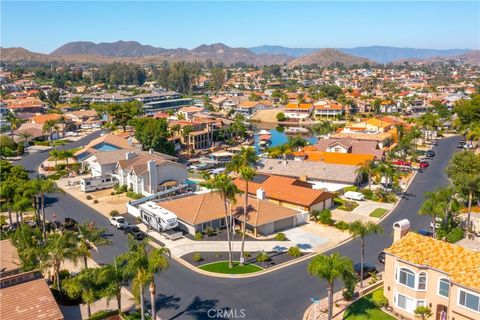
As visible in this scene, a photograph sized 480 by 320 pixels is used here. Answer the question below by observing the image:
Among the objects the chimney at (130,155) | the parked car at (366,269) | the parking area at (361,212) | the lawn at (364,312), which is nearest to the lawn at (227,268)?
the parked car at (366,269)

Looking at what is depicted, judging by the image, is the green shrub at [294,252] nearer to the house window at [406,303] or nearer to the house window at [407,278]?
the house window at [406,303]

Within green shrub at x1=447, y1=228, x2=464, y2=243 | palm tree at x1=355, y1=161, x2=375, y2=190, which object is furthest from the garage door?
palm tree at x1=355, y1=161, x2=375, y2=190

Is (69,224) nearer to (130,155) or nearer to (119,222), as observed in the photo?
(119,222)

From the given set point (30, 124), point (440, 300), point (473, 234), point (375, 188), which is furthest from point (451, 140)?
point (30, 124)

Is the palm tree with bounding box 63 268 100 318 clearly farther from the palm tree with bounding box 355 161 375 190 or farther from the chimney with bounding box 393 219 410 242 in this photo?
the palm tree with bounding box 355 161 375 190

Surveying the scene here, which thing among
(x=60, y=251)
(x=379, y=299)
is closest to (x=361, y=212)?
(x=379, y=299)

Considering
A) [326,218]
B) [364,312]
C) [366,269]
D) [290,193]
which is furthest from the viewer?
Answer: [290,193]
